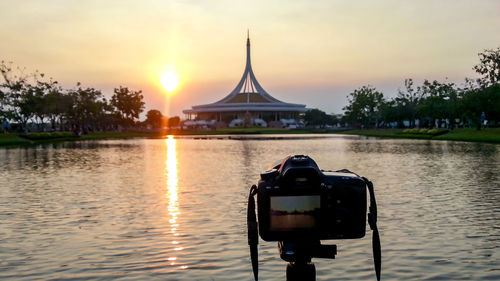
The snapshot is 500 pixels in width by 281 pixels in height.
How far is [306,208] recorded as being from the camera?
15.5ft

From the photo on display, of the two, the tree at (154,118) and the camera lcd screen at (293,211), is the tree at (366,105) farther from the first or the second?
the camera lcd screen at (293,211)

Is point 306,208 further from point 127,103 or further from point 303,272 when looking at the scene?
point 127,103

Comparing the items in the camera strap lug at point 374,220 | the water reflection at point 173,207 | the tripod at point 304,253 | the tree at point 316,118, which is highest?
the tree at point 316,118

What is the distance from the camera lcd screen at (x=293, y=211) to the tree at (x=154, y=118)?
16412cm

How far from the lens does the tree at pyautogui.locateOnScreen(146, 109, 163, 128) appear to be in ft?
547

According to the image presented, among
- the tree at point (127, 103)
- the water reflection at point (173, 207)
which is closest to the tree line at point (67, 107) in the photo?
the tree at point (127, 103)

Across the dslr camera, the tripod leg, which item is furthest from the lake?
the dslr camera

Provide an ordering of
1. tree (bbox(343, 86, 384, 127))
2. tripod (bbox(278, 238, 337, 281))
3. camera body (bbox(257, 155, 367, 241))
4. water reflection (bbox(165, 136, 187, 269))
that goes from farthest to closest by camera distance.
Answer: tree (bbox(343, 86, 384, 127))
water reflection (bbox(165, 136, 187, 269))
tripod (bbox(278, 238, 337, 281))
camera body (bbox(257, 155, 367, 241))

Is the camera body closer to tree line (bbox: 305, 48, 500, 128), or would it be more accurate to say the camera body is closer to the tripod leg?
the tripod leg

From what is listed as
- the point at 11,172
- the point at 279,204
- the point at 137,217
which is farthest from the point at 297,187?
the point at 11,172

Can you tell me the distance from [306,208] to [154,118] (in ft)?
540

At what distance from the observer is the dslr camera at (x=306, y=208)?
4695 millimetres

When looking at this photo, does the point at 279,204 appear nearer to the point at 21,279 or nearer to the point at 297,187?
the point at 297,187

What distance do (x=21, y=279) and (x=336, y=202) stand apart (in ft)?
16.9
